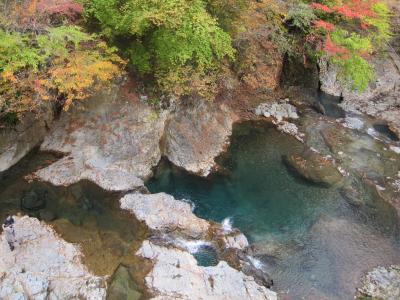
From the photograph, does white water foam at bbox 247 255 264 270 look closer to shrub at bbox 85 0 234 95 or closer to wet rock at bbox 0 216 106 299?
wet rock at bbox 0 216 106 299

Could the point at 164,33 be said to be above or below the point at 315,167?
above

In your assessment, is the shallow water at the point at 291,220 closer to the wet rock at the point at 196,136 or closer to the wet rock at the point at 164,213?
the wet rock at the point at 196,136

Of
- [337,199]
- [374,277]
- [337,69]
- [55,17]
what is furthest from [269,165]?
[55,17]

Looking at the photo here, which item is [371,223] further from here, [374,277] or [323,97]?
[323,97]

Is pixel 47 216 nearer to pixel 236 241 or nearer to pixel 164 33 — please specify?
pixel 236 241

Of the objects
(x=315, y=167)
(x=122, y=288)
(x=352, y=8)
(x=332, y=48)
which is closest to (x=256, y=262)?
(x=122, y=288)
